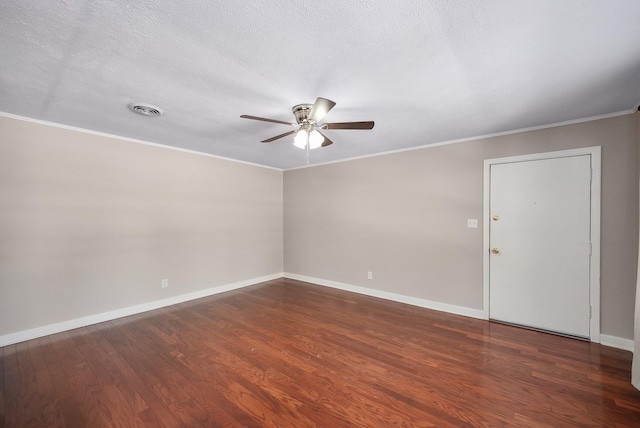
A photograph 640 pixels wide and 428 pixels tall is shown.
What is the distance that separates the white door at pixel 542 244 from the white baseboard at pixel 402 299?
262 mm

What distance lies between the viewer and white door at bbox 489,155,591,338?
277 centimetres

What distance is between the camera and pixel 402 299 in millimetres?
3986

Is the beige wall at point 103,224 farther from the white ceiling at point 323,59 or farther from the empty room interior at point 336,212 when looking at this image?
the white ceiling at point 323,59

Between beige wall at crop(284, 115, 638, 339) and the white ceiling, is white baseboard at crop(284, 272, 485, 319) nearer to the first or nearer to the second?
beige wall at crop(284, 115, 638, 339)

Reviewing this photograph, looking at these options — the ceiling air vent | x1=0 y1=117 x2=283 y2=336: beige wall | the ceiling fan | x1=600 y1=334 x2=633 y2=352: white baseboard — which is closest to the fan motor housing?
the ceiling fan

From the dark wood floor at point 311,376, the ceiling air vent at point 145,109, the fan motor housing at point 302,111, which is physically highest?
the ceiling air vent at point 145,109

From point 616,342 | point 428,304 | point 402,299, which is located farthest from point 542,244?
point 402,299

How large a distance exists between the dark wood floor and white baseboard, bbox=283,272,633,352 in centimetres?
10

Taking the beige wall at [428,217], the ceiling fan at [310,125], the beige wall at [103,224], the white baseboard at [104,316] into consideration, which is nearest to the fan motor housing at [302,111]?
the ceiling fan at [310,125]

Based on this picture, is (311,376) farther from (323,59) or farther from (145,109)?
(145,109)

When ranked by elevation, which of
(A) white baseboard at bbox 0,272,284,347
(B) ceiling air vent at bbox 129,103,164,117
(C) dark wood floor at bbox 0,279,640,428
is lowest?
(C) dark wood floor at bbox 0,279,640,428

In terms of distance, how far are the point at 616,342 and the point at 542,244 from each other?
3.70 feet

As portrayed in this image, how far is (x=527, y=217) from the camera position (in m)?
3.05

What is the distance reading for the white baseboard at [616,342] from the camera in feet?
8.23
